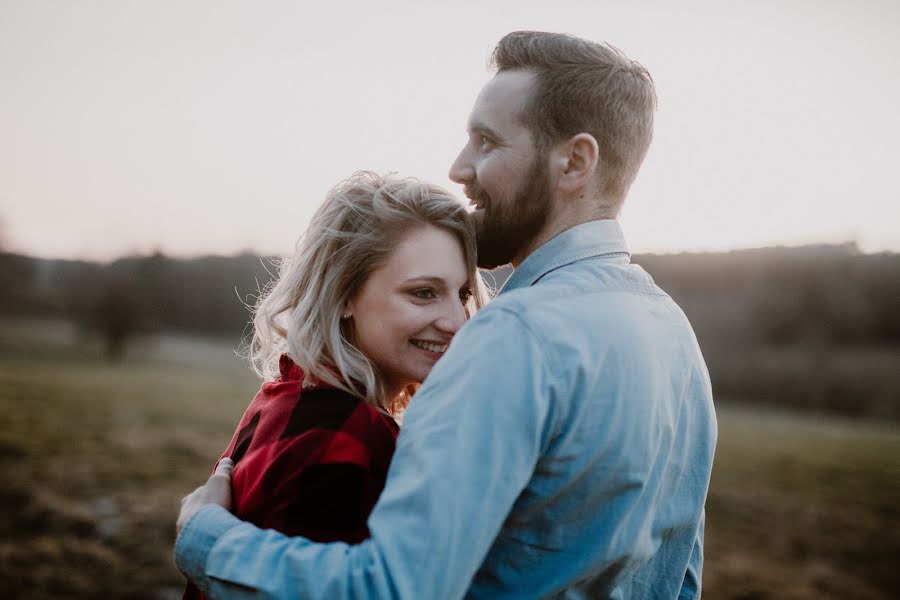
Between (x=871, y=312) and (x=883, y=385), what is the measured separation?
67.2 inches

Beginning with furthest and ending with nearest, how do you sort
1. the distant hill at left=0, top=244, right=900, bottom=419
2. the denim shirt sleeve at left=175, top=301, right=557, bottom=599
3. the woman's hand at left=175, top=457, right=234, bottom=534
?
the distant hill at left=0, top=244, right=900, bottom=419 < the woman's hand at left=175, top=457, right=234, bottom=534 < the denim shirt sleeve at left=175, top=301, right=557, bottom=599

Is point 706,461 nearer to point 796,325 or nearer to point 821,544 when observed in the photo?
point 821,544

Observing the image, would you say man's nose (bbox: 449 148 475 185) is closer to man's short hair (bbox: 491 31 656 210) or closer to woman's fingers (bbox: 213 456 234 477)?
man's short hair (bbox: 491 31 656 210)

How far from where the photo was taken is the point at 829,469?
11211 mm

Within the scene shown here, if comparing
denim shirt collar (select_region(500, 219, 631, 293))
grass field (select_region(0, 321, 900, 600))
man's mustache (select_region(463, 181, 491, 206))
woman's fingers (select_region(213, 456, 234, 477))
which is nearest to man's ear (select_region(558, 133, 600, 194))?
denim shirt collar (select_region(500, 219, 631, 293))

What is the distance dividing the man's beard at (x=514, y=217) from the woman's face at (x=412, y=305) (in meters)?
0.13

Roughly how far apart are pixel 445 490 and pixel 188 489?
9.77 meters

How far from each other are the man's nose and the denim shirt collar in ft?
1.34

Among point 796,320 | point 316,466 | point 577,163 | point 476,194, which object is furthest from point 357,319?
point 796,320

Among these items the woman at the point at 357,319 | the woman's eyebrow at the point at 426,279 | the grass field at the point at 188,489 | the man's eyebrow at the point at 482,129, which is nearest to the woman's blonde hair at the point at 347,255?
the woman at the point at 357,319

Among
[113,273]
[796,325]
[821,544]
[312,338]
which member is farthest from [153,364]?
[312,338]

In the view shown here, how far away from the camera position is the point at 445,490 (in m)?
1.19

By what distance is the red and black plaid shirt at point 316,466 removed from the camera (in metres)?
1.44

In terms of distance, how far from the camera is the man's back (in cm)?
136
